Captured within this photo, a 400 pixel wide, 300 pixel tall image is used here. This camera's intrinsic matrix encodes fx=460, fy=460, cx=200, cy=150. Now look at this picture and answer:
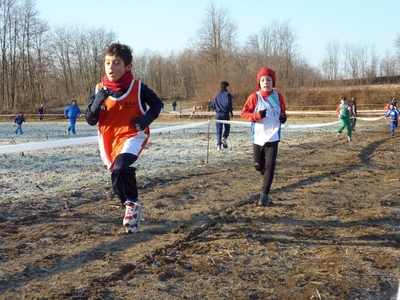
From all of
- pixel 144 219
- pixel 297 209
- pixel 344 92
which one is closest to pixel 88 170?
pixel 144 219

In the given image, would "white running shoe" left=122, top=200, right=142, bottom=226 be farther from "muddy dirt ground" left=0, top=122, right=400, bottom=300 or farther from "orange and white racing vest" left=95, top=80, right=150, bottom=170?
"orange and white racing vest" left=95, top=80, right=150, bottom=170

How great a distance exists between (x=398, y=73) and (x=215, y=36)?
2975 centimetres

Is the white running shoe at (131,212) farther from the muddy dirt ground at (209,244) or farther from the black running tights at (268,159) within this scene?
the black running tights at (268,159)

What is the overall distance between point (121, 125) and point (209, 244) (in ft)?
5.01

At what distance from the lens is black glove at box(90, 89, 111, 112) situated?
185 inches

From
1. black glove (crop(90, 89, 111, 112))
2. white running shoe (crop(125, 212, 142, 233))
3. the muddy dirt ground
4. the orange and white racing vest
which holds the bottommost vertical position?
the muddy dirt ground

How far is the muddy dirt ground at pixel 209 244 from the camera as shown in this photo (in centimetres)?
351

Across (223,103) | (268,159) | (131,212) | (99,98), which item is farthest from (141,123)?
(223,103)

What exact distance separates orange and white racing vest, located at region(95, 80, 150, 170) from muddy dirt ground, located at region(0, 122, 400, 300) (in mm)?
920

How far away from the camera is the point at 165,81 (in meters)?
90.9

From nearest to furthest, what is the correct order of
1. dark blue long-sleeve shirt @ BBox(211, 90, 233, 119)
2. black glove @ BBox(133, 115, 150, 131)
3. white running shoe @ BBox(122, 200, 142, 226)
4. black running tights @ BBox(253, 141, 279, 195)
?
black glove @ BBox(133, 115, 150, 131), white running shoe @ BBox(122, 200, 142, 226), black running tights @ BBox(253, 141, 279, 195), dark blue long-sleeve shirt @ BBox(211, 90, 233, 119)

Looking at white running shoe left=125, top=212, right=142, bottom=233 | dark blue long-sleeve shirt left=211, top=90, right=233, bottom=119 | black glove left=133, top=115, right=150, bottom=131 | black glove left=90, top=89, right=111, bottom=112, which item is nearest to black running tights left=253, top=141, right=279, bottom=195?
white running shoe left=125, top=212, right=142, bottom=233

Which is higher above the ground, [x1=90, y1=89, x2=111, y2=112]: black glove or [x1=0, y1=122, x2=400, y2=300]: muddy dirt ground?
[x1=90, y1=89, x2=111, y2=112]: black glove

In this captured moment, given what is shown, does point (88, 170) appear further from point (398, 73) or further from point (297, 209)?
point (398, 73)
